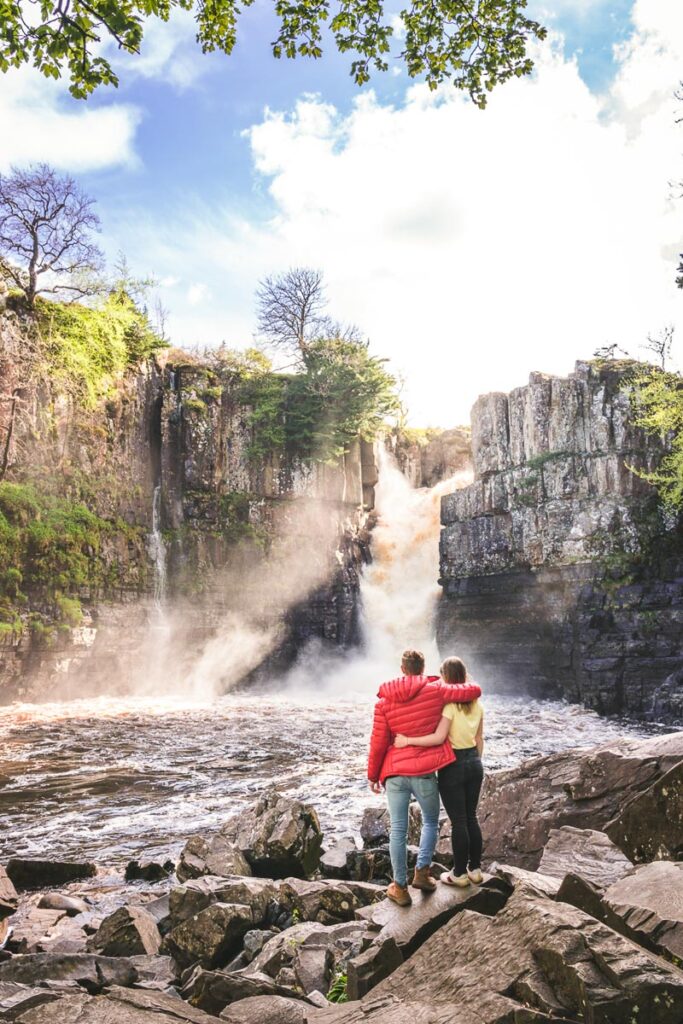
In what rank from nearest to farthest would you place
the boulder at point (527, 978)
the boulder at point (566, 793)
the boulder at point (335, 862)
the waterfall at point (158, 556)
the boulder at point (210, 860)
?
the boulder at point (527, 978) < the boulder at point (566, 793) < the boulder at point (210, 860) < the boulder at point (335, 862) < the waterfall at point (158, 556)

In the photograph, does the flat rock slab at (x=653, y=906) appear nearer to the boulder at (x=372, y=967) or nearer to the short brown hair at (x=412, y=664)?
the boulder at (x=372, y=967)

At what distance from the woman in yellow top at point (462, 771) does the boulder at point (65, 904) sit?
13.2ft

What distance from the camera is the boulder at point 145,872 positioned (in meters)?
7.86

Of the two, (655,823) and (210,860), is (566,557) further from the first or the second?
(655,823)

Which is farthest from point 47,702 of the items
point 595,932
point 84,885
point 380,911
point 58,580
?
point 595,932

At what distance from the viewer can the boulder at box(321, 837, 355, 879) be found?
7.34m

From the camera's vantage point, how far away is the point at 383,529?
115ft

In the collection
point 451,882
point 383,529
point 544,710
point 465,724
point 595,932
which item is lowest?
point 544,710

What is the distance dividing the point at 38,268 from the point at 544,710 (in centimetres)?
2467

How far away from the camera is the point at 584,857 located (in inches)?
223

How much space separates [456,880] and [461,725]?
108 centimetres

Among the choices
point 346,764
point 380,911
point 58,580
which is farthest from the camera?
point 58,580

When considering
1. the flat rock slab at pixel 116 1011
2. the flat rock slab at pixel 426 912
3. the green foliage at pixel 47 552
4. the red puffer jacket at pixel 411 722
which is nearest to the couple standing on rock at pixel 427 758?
the red puffer jacket at pixel 411 722

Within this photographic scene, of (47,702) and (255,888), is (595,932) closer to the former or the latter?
(255,888)
